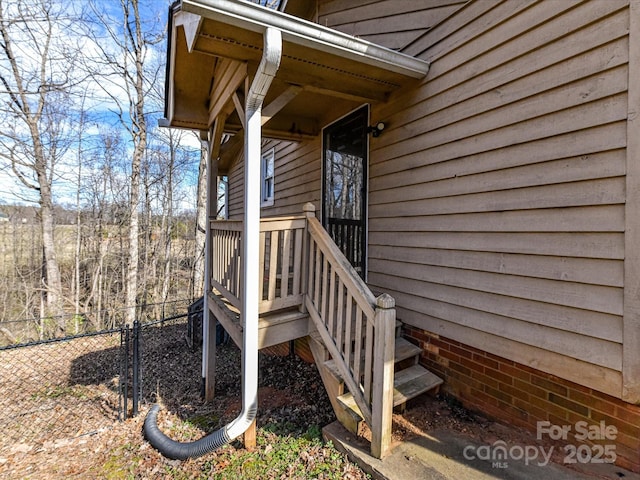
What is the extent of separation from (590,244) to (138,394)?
16.0 feet

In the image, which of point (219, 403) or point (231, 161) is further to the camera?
point (231, 161)

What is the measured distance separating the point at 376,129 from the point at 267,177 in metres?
4.13

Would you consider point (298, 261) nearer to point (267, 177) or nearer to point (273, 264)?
point (273, 264)

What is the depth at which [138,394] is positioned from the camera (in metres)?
3.94

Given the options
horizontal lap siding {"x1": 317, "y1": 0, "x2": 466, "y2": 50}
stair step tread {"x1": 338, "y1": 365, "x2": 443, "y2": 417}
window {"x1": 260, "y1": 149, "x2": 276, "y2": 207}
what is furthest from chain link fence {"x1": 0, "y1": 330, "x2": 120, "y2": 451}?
horizontal lap siding {"x1": 317, "y1": 0, "x2": 466, "y2": 50}

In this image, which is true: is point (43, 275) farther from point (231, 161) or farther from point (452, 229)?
point (452, 229)

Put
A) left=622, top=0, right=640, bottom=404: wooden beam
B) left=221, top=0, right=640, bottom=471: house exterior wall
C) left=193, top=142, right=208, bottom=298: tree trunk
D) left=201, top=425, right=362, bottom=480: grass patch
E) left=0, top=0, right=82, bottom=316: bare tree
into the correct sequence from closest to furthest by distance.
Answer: left=622, top=0, right=640, bottom=404: wooden beam, left=221, top=0, right=640, bottom=471: house exterior wall, left=201, top=425, right=362, bottom=480: grass patch, left=0, top=0, right=82, bottom=316: bare tree, left=193, top=142, right=208, bottom=298: tree trunk

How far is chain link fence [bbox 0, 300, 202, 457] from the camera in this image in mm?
3783

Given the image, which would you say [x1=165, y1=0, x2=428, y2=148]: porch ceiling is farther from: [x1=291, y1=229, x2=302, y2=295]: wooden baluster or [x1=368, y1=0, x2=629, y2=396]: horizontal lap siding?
[x1=291, y1=229, x2=302, y2=295]: wooden baluster

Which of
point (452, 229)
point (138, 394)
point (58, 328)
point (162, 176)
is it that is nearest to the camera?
point (452, 229)

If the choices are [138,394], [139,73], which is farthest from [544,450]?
[139,73]

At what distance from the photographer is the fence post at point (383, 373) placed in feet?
7.36

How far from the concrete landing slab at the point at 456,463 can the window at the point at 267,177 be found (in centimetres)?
566

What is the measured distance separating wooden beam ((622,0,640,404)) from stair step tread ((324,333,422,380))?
1626 millimetres
